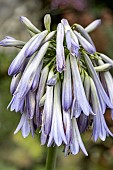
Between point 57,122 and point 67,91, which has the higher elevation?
point 67,91

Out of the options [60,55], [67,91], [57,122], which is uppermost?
[60,55]

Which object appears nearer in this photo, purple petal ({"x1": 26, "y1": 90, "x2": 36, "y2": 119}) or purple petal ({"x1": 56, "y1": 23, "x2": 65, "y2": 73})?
purple petal ({"x1": 56, "y1": 23, "x2": 65, "y2": 73})

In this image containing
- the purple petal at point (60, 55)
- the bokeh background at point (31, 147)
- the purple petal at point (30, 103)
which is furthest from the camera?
the bokeh background at point (31, 147)

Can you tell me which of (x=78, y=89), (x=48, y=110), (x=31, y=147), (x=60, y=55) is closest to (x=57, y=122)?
(x=48, y=110)

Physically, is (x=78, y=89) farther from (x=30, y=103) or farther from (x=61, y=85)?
(x=30, y=103)

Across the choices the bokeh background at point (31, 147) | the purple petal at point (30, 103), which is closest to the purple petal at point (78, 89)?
the purple petal at point (30, 103)

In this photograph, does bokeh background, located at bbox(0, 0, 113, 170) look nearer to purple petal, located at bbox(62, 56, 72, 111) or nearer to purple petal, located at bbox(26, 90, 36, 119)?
purple petal, located at bbox(26, 90, 36, 119)

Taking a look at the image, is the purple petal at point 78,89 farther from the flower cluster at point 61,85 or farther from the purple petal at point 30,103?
the purple petal at point 30,103

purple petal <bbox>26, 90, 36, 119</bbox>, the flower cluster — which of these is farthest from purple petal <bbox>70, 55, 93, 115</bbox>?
purple petal <bbox>26, 90, 36, 119</bbox>
